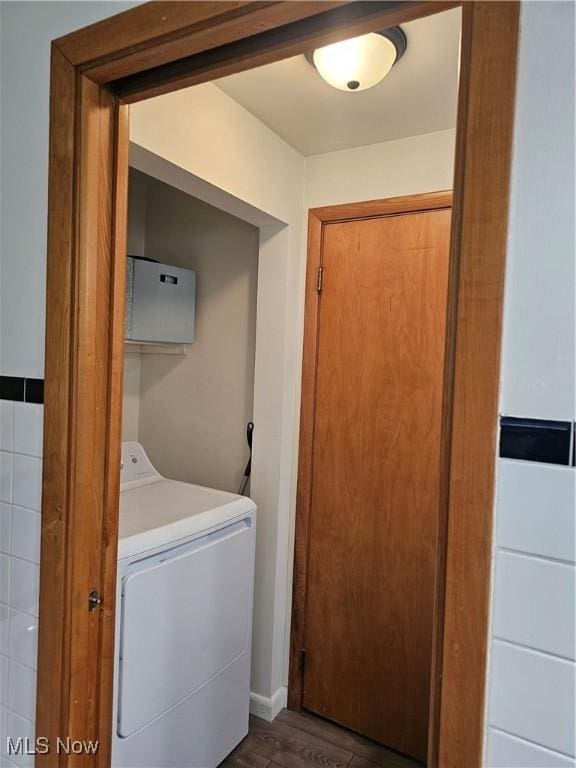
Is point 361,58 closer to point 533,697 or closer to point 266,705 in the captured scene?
point 533,697

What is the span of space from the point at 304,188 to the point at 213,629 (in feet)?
5.96

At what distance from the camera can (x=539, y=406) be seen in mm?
646

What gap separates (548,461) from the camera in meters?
0.64

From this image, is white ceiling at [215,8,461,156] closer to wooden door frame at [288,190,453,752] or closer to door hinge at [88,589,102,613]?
wooden door frame at [288,190,453,752]

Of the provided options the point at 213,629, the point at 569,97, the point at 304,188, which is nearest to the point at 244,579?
the point at 213,629

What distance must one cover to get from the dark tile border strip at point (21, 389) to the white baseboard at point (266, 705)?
1768mm

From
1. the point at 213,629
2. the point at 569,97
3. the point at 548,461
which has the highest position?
the point at 569,97

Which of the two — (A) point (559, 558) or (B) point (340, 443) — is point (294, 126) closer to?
(B) point (340, 443)

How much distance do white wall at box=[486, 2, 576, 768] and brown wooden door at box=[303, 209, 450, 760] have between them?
1228mm

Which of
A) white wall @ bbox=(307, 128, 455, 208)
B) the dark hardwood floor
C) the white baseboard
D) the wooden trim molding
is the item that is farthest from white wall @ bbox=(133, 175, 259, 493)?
the wooden trim molding

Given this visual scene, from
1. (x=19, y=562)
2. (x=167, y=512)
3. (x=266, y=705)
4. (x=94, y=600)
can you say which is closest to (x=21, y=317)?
(x=19, y=562)

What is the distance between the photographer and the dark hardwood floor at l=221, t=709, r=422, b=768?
1930 mm

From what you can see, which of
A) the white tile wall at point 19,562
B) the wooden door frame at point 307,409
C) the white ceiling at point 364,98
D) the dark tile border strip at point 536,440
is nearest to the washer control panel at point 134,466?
the wooden door frame at point 307,409

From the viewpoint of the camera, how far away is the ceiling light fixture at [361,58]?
129cm
